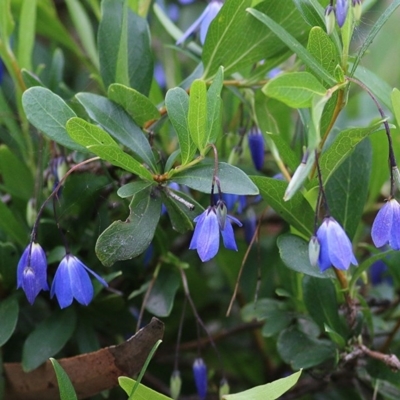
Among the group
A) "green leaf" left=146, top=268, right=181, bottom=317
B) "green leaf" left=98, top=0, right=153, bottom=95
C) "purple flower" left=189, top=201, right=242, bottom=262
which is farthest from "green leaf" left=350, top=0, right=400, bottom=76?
"green leaf" left=146, top=268, right=181, bottom=317

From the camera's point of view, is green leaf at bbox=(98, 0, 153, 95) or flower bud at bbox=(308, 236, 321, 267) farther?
green leaf at bbox=(98, 0, 153, 95)

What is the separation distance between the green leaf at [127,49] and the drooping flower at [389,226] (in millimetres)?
453

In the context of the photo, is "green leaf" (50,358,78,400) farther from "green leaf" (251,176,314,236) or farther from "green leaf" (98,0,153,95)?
"green leaf" (98,0,153,95)

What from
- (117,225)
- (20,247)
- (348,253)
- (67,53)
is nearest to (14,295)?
(20,247)

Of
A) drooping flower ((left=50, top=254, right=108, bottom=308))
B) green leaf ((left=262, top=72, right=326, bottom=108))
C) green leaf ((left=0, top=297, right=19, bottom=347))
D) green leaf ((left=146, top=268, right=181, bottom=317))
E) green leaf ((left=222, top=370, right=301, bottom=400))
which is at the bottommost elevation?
green leaf ((left=0, top=297, right=19, bottom=347))

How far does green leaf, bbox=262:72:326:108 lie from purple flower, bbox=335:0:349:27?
10cm

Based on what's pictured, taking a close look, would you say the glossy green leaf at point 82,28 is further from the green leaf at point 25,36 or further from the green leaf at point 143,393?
the green leaf at point 143,393

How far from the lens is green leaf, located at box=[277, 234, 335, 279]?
3.14ft

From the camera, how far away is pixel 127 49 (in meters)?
1.09

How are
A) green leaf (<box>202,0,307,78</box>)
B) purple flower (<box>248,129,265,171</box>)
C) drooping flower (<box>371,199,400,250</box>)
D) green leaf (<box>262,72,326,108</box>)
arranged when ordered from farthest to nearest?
purple flower (<box>248,129,265,171</box>) < green leaf (<box>202,0,307,78</box>) < drooping flower (<box>371,199,400,250</box>) < green leaf (<box>262,72,326,108</box>)

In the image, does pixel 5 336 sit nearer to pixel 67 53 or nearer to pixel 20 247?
pixel 20 247

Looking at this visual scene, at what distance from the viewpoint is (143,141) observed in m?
1.00

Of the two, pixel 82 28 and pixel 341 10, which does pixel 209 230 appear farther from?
pixel 82 28

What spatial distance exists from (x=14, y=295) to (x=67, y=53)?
121cm
